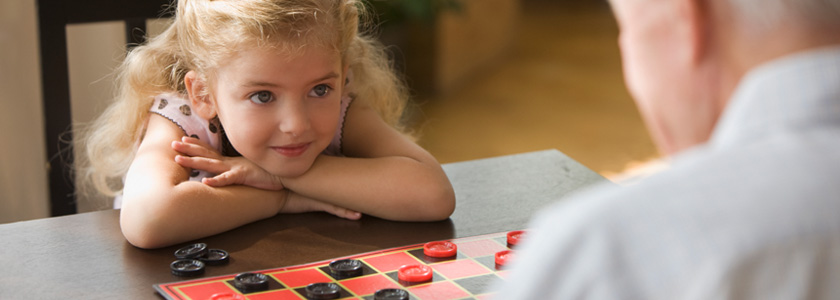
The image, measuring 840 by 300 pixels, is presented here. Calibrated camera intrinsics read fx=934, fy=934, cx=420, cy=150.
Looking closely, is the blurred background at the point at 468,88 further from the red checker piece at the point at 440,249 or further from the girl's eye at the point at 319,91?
the red checker piece at the point at 440,249

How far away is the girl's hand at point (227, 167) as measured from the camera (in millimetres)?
1563

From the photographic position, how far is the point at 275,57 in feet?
4.93

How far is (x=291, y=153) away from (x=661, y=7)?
0.95 m

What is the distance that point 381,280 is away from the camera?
49.0 inches

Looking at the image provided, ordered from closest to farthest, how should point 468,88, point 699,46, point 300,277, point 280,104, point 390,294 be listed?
point 699,46
point 390,294
point 300,277
point 280,104
point 468,88

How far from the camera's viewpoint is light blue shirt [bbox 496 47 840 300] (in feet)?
1.81

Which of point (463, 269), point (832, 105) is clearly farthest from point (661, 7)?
point (463, 269)

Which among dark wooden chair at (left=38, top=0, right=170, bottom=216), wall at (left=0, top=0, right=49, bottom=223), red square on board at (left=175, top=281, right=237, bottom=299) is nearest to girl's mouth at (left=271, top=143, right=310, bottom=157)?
red square on board at (left=175, top=281, right=237, bottom=299)

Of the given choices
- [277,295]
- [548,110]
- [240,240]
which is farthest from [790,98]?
[548,110]

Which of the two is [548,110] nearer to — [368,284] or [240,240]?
[240,240]

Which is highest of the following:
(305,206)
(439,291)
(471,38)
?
(471,38)

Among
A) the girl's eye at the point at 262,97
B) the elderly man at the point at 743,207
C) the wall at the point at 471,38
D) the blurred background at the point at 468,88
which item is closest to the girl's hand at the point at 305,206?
the girl's eye at the point at 262,97

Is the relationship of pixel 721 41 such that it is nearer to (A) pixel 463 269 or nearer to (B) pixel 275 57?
(A) pixel 463 269

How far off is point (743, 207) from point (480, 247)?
855mm
